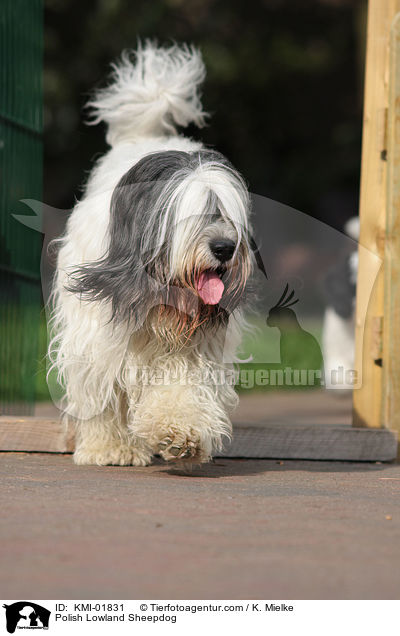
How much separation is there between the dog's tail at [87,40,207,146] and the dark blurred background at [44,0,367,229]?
482 inches

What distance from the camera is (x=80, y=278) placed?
5.10 meters

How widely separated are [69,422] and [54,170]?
15824 mm

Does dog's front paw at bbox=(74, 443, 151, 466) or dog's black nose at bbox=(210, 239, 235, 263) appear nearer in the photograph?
dog's black nose at bbox=(210, 239, 235, 263)

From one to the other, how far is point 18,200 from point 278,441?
2.02 metres

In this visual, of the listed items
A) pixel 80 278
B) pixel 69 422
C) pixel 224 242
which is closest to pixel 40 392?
pixel 69 422

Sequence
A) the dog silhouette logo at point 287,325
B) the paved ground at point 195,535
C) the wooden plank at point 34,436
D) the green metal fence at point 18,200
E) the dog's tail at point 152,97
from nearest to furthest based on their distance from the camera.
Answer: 1. the paved ground at point 195,535
2. the dog silhouette logo at point 287,325
3. the wooden plank at point 34,436
4. the green metal fence at point 18,200
5. the dog's tail at point 152,97

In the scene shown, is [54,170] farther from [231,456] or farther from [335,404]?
[231,456]

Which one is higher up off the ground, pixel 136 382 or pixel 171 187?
pixel 171 187

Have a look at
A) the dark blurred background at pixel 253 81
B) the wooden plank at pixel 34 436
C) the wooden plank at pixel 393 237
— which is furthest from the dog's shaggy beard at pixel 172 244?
the dark blurred background at pixel 253 81

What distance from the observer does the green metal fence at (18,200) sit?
6254 millimetres

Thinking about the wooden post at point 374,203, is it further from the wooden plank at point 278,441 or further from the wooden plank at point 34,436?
the wooden plank at point 34,436

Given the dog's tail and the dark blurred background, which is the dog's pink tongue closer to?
the dog's tail

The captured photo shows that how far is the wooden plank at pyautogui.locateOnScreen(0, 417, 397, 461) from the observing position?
589 cm
